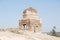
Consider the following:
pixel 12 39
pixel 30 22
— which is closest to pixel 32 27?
pixel 30 22

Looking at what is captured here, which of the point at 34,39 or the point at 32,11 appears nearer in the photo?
the point at 34,39

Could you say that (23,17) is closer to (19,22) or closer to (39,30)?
(19,22)

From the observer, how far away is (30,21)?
27812 mm

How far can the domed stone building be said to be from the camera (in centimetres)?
2795

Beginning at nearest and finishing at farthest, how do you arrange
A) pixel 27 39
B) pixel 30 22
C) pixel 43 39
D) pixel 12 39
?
1. pixel 12 39
2. pixel 27 39
3. pixel 43 39
4. pixel 30 22

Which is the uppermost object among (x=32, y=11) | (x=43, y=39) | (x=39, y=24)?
Answer: (x=32, y=11)

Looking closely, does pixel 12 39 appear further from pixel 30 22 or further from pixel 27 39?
pixel 30 22

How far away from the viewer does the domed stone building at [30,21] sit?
27953 mm

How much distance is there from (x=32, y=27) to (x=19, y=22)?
2.37m

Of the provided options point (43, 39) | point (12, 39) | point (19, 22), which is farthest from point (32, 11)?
point (12, 39)

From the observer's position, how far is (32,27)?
2800cm

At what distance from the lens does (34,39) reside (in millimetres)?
17141

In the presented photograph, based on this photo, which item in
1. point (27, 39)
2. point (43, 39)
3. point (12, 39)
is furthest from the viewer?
point (43, 39)

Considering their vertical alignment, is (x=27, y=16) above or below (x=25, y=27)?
above
